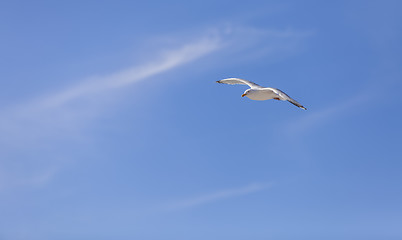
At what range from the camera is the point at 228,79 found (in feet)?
216

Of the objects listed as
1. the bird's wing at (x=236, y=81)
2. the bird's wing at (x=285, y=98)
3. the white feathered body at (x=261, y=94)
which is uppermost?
the bird's wing at (x=236, y=81)

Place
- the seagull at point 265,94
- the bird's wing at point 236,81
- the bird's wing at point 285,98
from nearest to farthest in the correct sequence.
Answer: the bird's wing at point 285,98, the seagull at point 265,94, the bird's wing at point 236,81

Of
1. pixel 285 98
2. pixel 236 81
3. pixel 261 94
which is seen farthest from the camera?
pixel 236 81

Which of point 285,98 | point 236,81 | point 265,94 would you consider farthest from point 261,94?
point 236,81

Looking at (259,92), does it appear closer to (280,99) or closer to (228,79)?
(280,99)

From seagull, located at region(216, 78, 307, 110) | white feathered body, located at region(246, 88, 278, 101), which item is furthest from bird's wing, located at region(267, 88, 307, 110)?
white feathered body, located at region(246, 88, 278, 101)

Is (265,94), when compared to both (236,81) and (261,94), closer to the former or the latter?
(261,94)

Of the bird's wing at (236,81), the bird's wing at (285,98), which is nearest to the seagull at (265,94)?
the bird's wing at (285,98)

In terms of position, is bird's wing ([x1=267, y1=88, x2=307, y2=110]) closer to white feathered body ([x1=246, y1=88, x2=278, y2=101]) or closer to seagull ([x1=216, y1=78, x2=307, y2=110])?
seagull ([x1=216, y1=78, x2=307, y2=110])

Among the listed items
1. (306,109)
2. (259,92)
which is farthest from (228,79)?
(306,109)

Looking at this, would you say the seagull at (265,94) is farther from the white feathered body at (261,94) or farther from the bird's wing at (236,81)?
the bird's wing at (236,81)

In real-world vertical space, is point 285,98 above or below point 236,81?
below

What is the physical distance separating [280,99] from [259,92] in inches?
137

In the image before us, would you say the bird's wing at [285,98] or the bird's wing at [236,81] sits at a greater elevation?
the bird's wing at [236,81]
